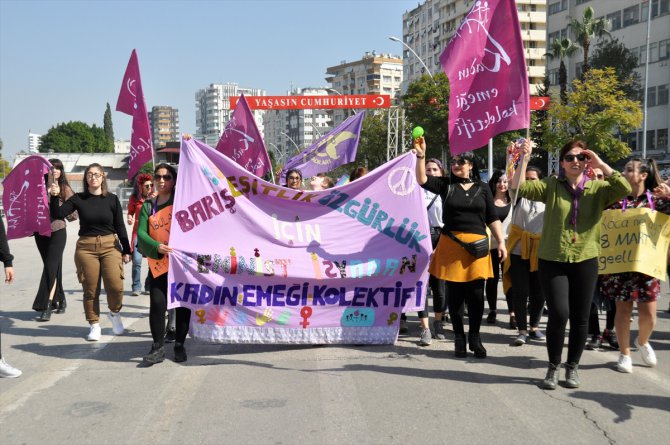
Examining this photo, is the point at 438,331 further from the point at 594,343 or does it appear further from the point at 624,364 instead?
the point at 624,364

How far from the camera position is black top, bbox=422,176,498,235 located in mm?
6406

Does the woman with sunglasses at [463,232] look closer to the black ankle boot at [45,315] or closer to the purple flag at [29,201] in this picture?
the purple flag at [29,201]

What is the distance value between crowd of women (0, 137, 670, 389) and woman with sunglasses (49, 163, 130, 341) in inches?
0.4

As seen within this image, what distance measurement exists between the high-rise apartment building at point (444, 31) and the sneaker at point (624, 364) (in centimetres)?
6736

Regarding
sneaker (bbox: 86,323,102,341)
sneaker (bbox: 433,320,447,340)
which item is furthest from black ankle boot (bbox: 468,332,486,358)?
sneaker (bbox: 86,323,102,341)

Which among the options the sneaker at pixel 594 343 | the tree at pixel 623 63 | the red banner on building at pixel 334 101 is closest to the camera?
the sneaker at pixel 594 343

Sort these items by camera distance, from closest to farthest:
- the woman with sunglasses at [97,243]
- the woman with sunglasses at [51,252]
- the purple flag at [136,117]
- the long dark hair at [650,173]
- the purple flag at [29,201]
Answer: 1. the long dark hair at [650,173]
2. the woman with sunglasses at [97,243]
3. the purple flag at [29,201]
4. the woman with sunglasses at [51,252]
5. the purple flag at [136,117]

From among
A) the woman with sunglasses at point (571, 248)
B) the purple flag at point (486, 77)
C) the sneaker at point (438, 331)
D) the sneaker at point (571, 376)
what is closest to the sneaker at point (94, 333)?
the sneaker at point (438, 331)

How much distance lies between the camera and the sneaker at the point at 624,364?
587 cm

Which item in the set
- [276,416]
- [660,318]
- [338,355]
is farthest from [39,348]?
[660,318]

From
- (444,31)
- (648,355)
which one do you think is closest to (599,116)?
(648,355)

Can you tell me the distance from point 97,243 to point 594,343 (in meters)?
5.18

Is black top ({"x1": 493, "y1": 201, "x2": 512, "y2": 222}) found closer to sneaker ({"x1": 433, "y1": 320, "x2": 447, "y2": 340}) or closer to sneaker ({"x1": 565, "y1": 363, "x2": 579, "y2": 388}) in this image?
sneaker ({"x1": 433, "y1": 320, "x2": 447, "y2": 340})

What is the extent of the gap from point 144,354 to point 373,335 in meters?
2.24
